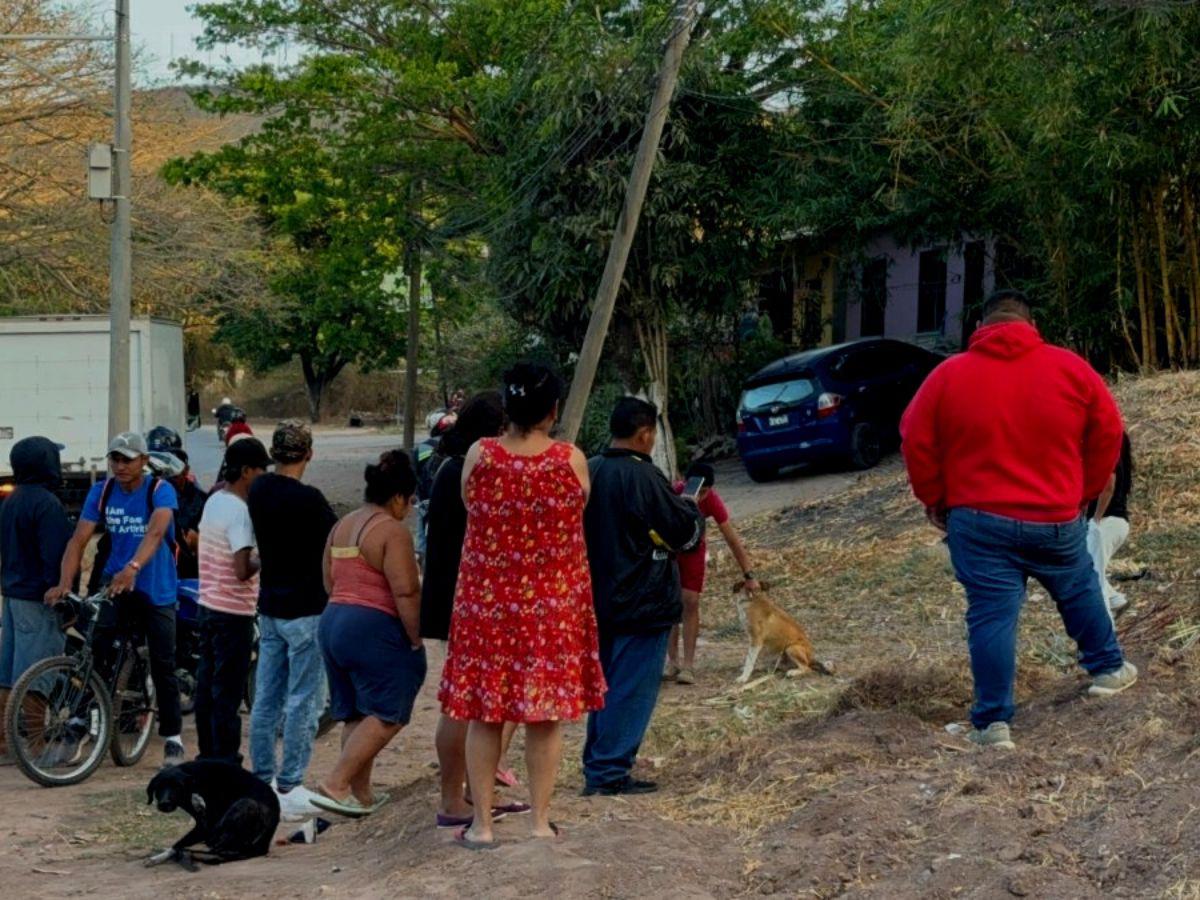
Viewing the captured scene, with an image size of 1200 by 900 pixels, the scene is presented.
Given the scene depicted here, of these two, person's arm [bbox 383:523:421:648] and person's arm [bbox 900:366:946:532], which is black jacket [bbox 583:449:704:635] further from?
person's arm [bbox 900:366:946:532]

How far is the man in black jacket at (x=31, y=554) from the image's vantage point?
9961 mm

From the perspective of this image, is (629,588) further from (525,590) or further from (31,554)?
(31,554)

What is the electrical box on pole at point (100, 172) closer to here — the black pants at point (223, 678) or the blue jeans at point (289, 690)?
the black pants at point (223, 678)

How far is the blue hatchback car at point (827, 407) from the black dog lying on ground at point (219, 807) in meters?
17.7

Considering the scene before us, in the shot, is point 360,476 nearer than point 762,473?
No

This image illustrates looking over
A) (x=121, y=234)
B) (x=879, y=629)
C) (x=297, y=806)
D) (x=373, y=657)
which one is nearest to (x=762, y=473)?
(x=121, y=234)

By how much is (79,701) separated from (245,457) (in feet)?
6.16

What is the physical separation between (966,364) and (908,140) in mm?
16936

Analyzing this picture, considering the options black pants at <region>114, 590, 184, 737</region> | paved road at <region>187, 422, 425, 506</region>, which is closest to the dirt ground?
black pants at <region>114, 590, 184, 737</region>

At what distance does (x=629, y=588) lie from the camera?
721 centimetres

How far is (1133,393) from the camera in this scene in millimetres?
18344

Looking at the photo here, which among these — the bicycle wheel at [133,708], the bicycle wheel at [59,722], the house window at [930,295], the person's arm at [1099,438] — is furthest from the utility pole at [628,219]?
the house window at [930,295]

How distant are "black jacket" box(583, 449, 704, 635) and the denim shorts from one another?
4.13 metres

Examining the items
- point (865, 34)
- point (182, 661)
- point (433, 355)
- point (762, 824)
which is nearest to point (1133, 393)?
point (865, 34)
